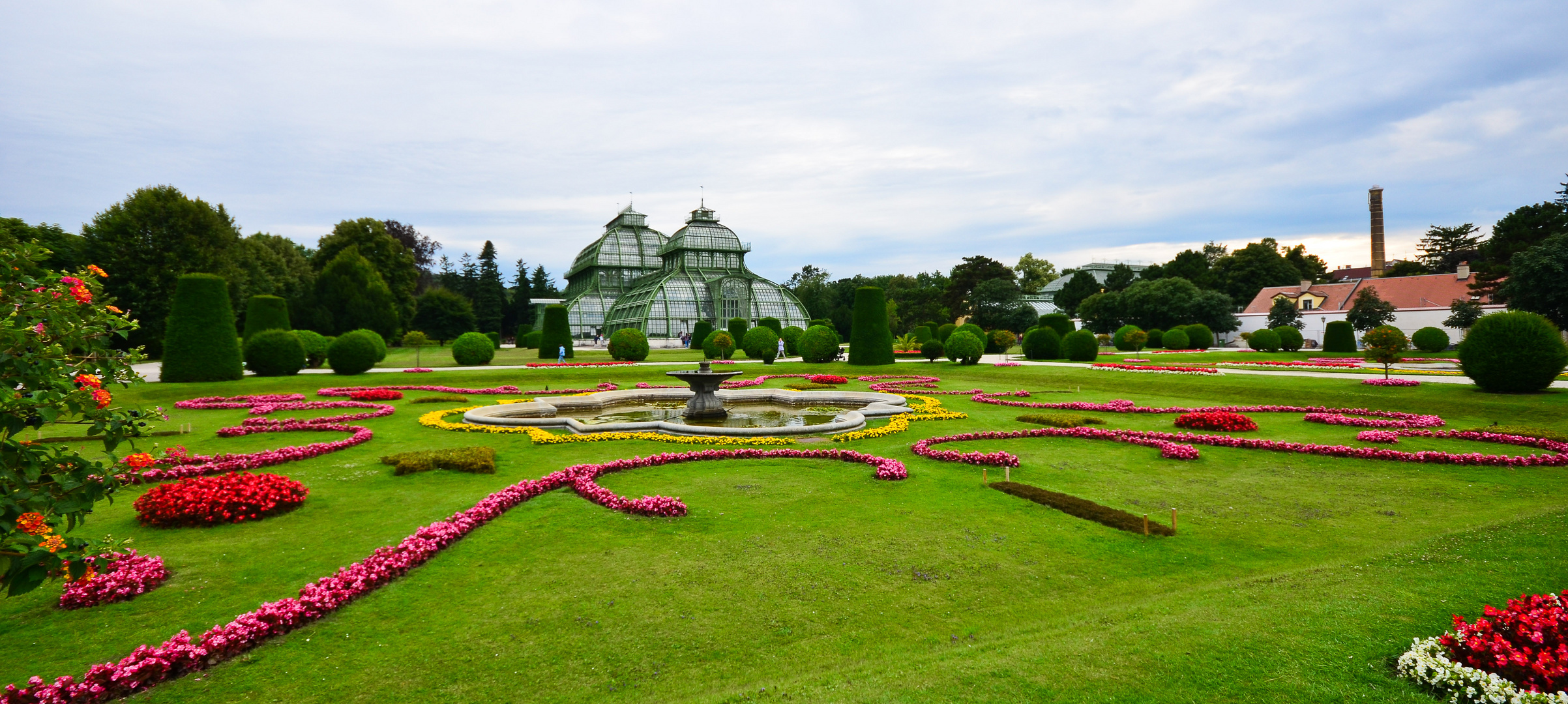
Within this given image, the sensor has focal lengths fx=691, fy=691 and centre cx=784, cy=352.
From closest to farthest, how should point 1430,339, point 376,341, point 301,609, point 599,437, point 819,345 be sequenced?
point 301,609 < point 599,437 < point 376,341 < point 819,345 < point 1430,339

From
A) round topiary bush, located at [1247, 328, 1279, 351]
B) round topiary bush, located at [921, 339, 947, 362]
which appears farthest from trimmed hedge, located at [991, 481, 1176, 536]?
round topiary bush, located at [1247, 328, 1279, 351]

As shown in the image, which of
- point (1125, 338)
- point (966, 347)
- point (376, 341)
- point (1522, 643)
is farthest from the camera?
point (1125, 338)

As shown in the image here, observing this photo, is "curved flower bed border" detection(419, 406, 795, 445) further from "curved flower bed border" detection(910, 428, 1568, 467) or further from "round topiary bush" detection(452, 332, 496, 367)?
"round topiary bush" detection(452, 332, 496, 367)

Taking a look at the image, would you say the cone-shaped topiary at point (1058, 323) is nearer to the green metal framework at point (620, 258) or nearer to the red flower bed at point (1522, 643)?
the red flower bed at point (1522, 643)

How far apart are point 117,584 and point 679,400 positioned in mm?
13355

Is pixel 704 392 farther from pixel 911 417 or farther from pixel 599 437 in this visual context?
pixel 911 417

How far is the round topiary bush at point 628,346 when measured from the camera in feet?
112

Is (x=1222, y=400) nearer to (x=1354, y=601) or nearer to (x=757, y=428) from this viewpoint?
(x=757, y=428)

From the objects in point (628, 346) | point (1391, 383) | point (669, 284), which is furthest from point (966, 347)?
point (669, 284)

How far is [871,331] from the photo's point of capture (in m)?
29.6

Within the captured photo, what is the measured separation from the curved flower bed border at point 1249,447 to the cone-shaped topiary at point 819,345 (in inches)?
765

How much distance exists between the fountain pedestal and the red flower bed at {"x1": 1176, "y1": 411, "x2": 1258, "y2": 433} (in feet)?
28.4

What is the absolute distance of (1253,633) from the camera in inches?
164

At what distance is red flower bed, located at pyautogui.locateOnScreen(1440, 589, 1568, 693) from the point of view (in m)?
3.22
